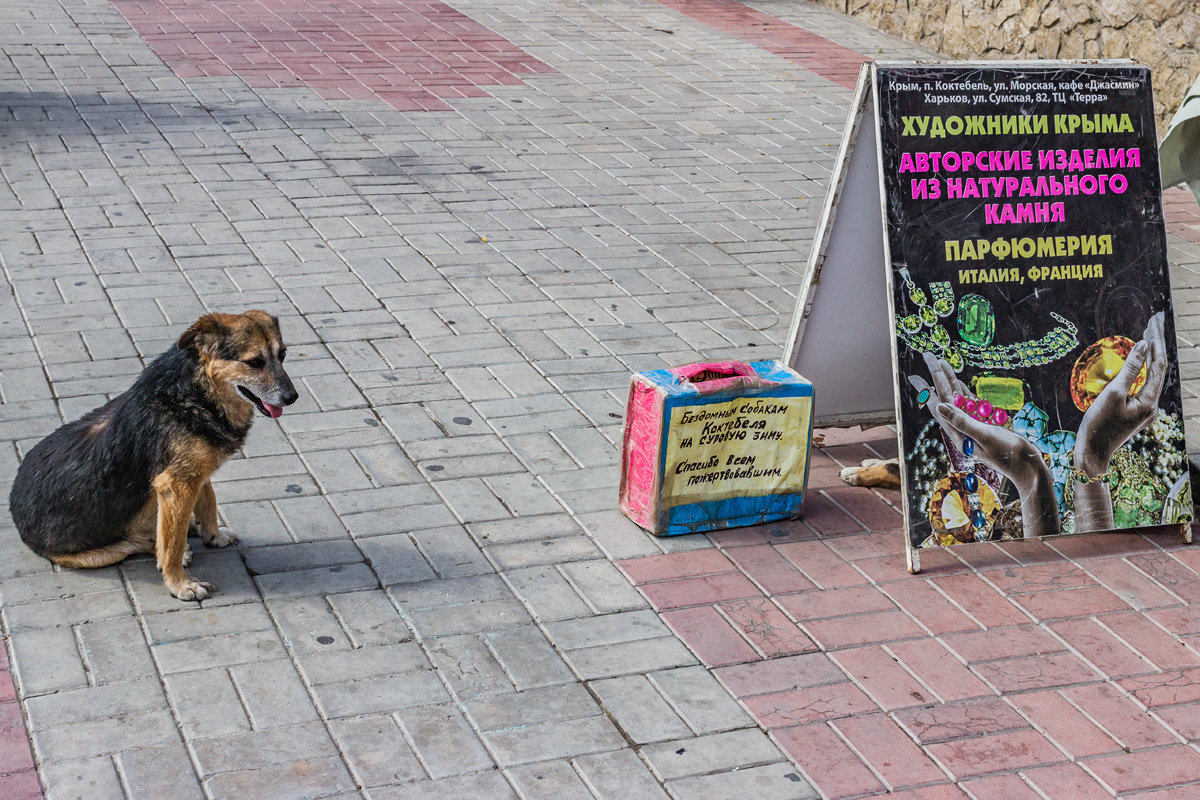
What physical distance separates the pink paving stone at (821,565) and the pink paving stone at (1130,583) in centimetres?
96

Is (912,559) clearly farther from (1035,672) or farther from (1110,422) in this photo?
(1110,422)

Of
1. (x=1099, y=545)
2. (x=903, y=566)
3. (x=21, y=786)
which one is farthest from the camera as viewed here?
(x=1099, y=545)

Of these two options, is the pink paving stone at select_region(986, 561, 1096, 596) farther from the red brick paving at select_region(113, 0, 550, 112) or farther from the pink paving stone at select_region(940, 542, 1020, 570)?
the red brick paving at select_region(113, 0, 550, 112)

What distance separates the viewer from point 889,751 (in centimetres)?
410

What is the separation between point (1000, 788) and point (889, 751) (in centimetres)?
34

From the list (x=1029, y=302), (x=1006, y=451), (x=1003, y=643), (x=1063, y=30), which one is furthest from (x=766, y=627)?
(x=1063, y=30)

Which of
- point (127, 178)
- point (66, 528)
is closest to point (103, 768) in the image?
point (66, 528)

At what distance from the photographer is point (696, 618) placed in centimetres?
474

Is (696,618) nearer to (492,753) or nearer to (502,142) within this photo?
(492,753)

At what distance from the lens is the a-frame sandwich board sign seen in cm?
514

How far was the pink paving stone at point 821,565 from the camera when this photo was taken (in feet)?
16.5

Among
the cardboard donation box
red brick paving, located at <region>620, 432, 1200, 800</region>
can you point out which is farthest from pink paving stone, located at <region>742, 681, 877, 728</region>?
the cardboard donation box

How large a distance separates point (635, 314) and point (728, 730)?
11.8ft

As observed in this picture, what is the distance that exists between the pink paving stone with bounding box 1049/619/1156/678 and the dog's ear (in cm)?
311
